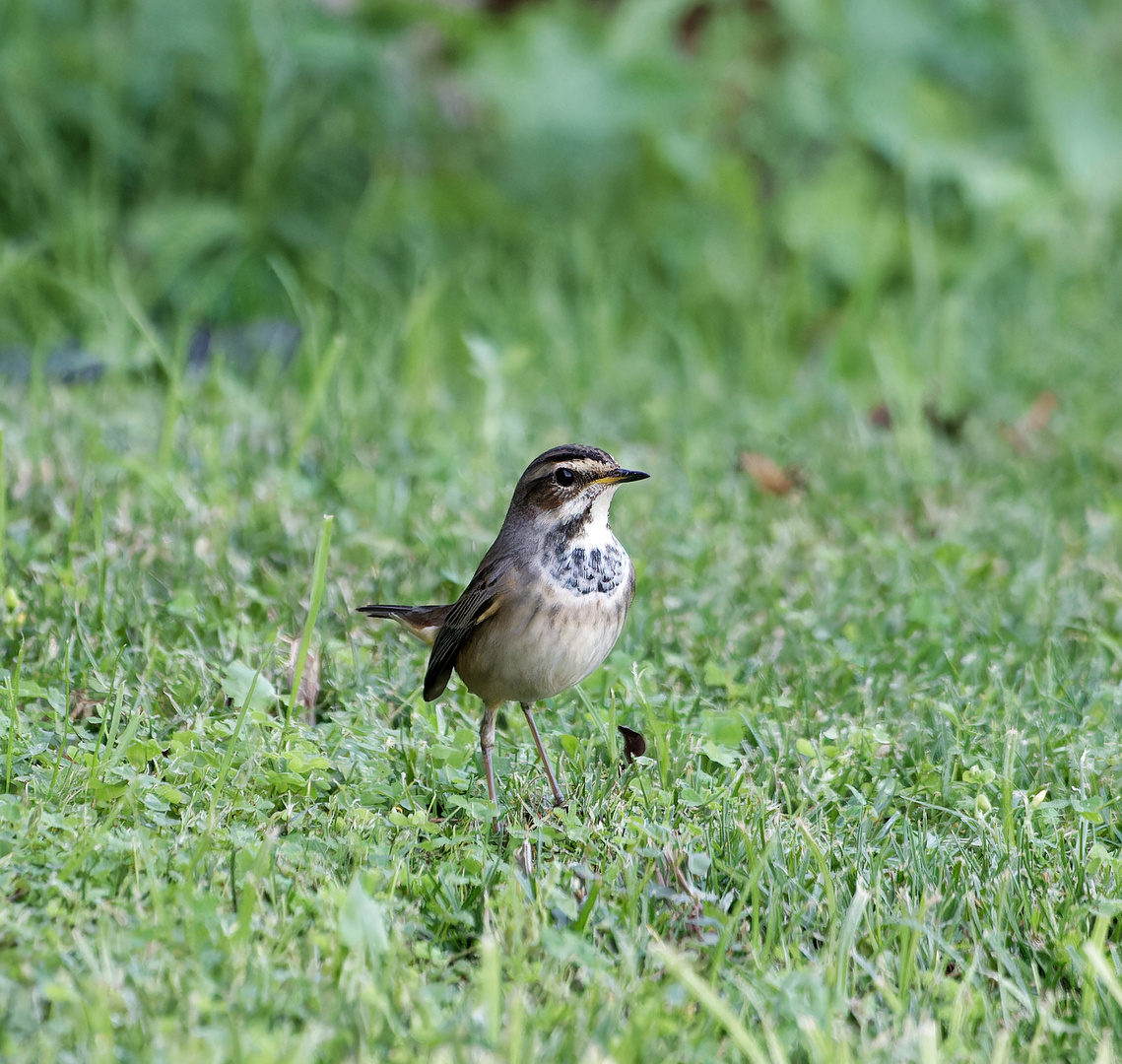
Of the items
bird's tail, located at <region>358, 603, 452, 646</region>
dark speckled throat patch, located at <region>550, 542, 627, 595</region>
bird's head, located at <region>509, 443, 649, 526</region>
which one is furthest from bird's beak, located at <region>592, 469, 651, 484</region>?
bird's tail, located at <region>358, 603, 452, 646</region>

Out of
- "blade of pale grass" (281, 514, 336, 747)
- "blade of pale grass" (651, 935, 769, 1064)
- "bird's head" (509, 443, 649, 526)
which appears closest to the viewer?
"blade of pale grass" (651, 935, 769, 1064)

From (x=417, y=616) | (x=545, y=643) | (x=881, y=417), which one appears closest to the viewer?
(x=545, y=643)

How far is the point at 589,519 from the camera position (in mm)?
3826

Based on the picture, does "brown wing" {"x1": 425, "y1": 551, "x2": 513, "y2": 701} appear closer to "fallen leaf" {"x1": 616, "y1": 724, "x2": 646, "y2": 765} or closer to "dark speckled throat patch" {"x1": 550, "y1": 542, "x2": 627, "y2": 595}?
"dark speckled throat patch" {"x1": 550, "y1": 542, "x2": 627, "y2": 595}

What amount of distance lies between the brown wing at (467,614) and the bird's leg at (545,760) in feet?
0.80

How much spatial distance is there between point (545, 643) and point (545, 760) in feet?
0.98

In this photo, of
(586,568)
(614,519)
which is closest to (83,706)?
(586,568)

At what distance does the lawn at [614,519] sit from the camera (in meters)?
2.90

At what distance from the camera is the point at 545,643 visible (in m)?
3.60

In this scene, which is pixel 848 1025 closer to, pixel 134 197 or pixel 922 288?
pixel 922 288

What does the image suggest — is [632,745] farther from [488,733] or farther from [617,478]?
[617,478]

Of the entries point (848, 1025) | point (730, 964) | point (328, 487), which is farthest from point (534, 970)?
point (328, 487)

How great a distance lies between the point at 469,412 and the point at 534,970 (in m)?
3.93

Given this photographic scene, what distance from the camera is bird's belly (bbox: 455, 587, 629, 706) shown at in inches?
142
